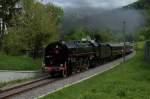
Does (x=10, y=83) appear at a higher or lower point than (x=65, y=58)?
lower

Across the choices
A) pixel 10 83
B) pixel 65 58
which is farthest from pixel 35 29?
pixel 10 83

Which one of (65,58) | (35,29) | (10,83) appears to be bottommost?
(10,83)

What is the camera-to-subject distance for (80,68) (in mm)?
45594

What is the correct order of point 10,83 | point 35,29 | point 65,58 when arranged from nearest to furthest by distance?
point 10,83 → point 65,58 → point 35,29

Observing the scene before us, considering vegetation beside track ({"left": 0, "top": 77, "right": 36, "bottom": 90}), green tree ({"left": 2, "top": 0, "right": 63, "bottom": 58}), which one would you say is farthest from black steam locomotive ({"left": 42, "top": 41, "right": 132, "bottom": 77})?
green tree ({"left": 2, "top": 0, "right": 63, "bottom": 58})

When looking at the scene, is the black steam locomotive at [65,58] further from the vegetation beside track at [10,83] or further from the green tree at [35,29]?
the green tree at [35,29]

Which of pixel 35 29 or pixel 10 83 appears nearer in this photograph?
pixel 10 83

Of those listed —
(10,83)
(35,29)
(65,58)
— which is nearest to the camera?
(10,83)

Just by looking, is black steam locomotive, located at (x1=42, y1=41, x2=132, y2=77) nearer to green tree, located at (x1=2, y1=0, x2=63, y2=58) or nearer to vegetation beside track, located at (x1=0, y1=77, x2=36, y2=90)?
vegetation beside track, located at (x1=0, y1=77, x2=36, y2=90)

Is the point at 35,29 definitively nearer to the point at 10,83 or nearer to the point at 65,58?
the point at 65,58

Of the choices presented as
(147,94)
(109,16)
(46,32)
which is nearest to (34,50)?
(46,32)

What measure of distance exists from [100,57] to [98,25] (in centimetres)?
1635

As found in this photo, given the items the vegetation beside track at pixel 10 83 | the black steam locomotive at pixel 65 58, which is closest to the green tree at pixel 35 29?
the black steam locomotive at pixel 65 58

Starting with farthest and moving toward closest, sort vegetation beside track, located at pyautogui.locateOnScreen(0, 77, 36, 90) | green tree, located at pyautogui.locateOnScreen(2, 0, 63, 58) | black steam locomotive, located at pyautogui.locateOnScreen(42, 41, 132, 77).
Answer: green tree, located at pyautogui.locateOnScreen(2, 0, 63, 58) → black steam locomotive, located at pyautogui.locateOnScreen(42, 41, 132, 77) → vegetation beside track, located at pyautogui.locateOnScreen(0, 77, 36, 90)
